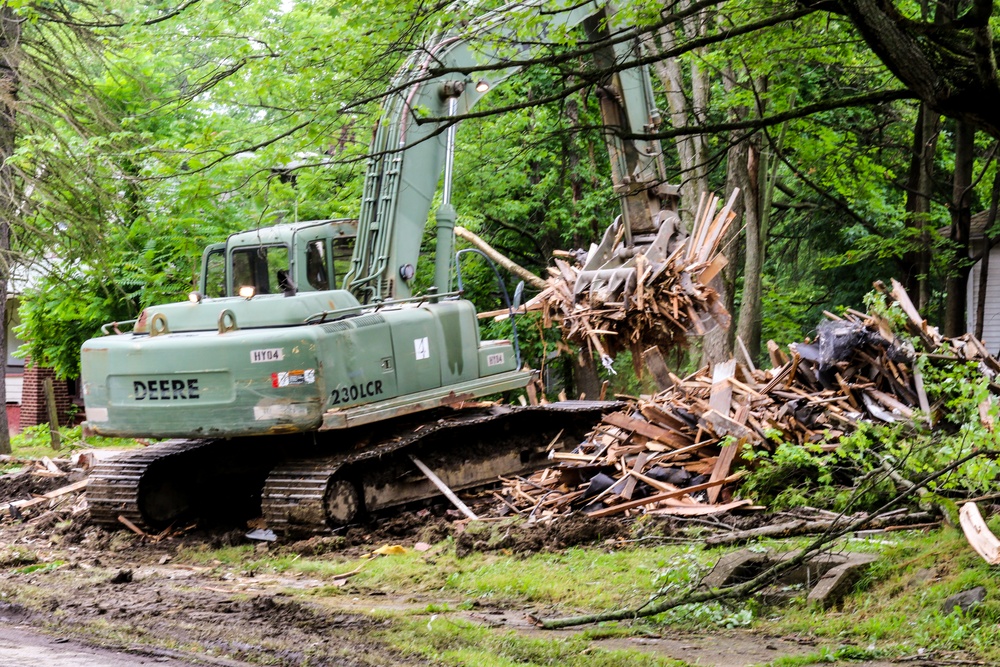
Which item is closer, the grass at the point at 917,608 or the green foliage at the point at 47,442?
the grass at the point at 917,608

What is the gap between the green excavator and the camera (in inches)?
398

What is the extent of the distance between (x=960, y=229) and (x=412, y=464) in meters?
9.30

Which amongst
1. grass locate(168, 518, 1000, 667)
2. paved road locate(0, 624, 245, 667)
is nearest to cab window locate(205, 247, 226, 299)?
grass locate(168, 518, 1000, 667)

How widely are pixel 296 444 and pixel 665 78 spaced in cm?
948

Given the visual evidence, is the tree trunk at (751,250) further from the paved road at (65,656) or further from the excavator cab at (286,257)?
the paved road at (65,656)

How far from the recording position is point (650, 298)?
10.8 m

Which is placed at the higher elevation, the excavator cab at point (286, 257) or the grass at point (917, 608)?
the excavator cab at point (286, 257)

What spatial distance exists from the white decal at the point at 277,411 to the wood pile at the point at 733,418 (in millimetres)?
2412

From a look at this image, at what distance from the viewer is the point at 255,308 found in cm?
1047

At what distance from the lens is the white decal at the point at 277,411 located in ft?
32.7

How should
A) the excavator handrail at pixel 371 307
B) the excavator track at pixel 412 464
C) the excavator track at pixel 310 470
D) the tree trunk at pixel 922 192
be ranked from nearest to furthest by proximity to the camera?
the excavator handrail at pixel 371 307 → the excavator track at pixel 412 464 → the excavator track at pixel 310 470 → the tree trunk at pixel 922 192

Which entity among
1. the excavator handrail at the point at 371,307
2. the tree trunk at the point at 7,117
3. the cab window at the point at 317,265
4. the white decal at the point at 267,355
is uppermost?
the tree trunk at the point at 7,117

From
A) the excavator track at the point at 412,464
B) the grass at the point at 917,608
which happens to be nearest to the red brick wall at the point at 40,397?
the excavator track at the point at 412,464

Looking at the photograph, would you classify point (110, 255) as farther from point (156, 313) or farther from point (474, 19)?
point (474, 19)
